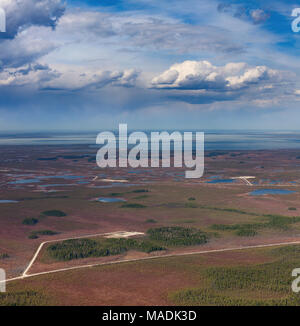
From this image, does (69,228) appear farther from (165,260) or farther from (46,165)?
(46,165)

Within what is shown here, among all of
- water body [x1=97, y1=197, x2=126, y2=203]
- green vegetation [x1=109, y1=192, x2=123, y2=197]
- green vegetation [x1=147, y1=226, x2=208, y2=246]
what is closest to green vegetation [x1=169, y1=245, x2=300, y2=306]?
green vegetation [x1=147, y1=226, x2=208, y2=246]

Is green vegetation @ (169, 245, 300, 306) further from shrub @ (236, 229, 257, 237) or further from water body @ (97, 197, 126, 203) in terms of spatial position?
water body @ (97, 197, 126, 203)

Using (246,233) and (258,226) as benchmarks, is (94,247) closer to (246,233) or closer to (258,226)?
(246,233)

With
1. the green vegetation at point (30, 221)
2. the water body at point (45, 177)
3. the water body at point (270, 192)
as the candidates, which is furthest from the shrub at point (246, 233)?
the water body at point (45, 177)

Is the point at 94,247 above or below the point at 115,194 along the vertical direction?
below

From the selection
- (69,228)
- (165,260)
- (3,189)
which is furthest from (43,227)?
(3,189)

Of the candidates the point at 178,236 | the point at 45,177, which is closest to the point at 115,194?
the point at 45,177

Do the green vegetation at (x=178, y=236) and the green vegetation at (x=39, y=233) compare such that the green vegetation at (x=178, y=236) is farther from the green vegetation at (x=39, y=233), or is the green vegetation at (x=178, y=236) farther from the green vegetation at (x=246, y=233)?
the green vegetation at (x=39, y=233)
